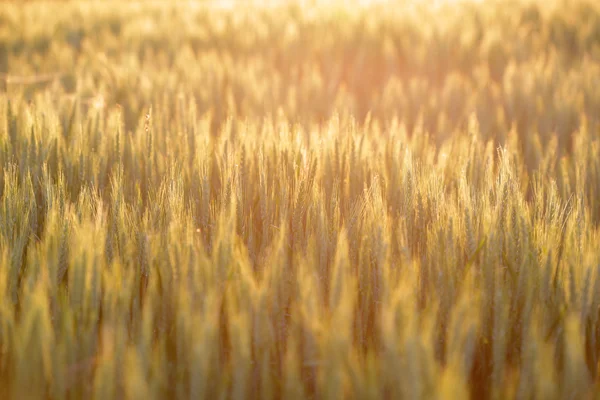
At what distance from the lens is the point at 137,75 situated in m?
2.50

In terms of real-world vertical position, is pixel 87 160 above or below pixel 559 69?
below

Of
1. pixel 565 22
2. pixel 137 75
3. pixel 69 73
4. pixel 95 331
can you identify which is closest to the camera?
pixel 95 331

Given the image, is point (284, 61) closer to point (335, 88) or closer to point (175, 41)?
point (335, 88)

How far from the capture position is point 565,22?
3.61 m

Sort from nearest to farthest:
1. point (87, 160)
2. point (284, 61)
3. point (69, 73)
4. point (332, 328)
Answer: point (332, 328), point (87, 160), point (69, 73), point (284, 61)

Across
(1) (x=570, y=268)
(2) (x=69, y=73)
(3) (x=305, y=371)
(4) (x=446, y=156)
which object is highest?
(2) (x=69, y=73)

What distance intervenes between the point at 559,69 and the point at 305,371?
2.40m

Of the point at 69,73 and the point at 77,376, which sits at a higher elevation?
the point at 69,73

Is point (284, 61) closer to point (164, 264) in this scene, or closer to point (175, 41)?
point (175, 41)

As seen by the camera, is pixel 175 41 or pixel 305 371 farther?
pixel 175 41

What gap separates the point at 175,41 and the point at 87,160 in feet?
8.66

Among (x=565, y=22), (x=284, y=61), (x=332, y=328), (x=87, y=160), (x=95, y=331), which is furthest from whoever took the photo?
(x=565, y=22)

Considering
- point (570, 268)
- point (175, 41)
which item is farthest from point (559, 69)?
point (175, 41)

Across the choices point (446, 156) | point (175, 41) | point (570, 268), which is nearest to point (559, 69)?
point (446, 156)
